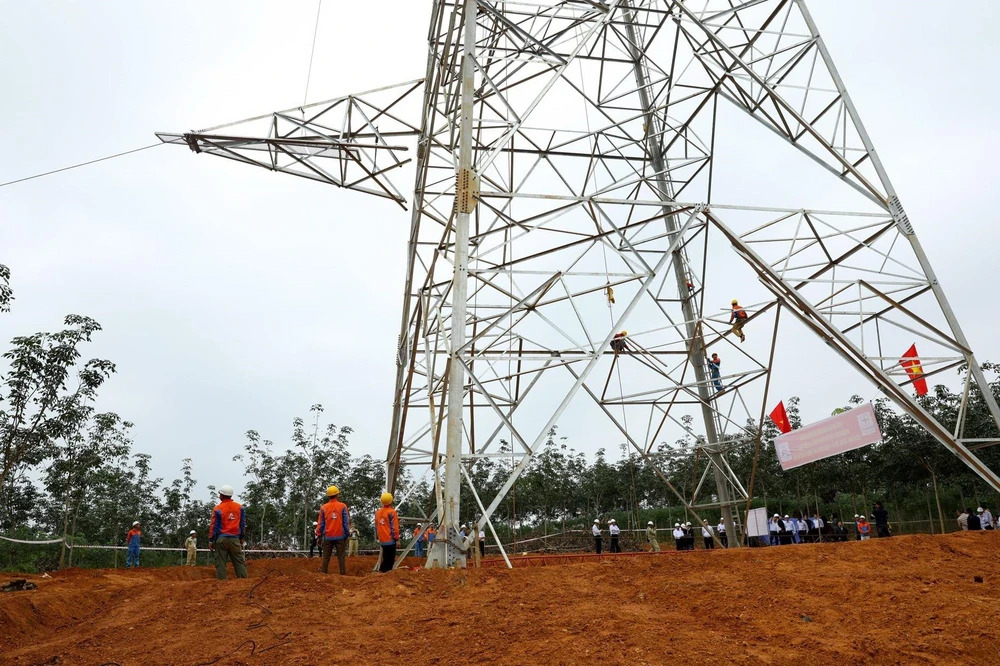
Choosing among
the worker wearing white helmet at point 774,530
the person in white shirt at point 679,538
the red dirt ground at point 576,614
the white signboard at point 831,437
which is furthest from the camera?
the person in white shirt at point 679,538

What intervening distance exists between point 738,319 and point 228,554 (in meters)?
12.5

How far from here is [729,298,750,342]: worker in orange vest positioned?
651 inches

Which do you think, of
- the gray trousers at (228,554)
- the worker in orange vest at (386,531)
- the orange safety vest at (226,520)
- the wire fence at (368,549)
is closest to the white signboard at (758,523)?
the wire fence at (368,549)

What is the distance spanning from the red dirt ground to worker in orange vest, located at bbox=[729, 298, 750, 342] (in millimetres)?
6962

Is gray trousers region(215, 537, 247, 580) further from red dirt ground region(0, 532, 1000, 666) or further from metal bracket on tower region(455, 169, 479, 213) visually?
metal bracket on tower region(455, 169, 479, 213)

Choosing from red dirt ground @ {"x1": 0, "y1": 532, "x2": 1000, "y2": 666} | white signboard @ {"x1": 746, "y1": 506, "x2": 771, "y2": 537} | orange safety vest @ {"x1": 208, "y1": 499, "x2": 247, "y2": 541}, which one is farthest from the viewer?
white signboard @ {"x1": 746, "y1": 506, "x2": 771, "y2": 537}

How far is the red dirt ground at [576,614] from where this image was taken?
6477mm

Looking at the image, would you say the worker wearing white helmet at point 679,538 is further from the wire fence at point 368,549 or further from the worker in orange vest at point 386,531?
the worker in orange vest at point 386,531

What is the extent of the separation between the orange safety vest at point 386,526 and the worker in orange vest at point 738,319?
943 cm

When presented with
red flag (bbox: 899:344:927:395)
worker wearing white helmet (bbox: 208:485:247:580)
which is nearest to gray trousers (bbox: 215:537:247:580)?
worker wearing white helmet (bbox: 208:485:247:580)

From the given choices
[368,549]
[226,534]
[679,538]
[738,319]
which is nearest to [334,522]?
[226,534]

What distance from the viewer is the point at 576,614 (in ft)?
24.6

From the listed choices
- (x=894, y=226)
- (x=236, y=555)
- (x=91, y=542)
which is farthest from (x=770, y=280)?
(x=91, y=542)

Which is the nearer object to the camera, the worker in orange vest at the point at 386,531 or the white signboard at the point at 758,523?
the worker in orange vest at the point at 386,531
